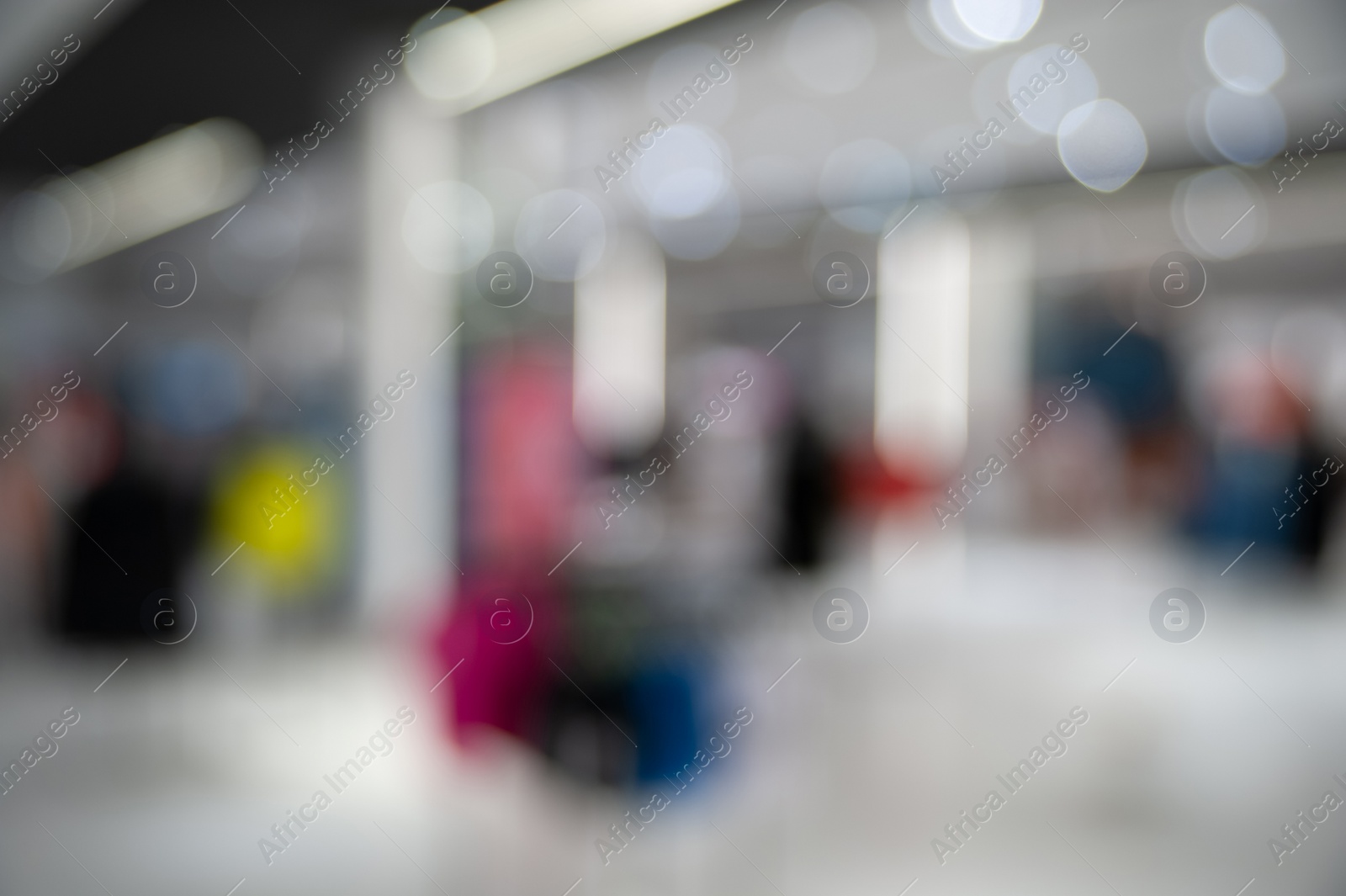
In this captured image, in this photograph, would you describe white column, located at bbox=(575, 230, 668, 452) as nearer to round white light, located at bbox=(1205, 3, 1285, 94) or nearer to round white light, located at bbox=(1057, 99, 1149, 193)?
round white light, located at bbox=(1057, 99, 1149, 193)

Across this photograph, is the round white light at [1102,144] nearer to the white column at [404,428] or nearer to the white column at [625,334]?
the white column at [625,334]

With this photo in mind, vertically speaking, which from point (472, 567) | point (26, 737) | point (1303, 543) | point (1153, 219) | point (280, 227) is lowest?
point (1303, 543)

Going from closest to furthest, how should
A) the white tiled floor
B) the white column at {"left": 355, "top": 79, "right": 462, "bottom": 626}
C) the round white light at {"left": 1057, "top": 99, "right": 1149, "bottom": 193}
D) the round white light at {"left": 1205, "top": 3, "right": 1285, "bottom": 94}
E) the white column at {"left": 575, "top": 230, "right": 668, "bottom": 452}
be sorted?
1. the white tiled floor
2. the white column at {"left": 355, "top": 79, "right": 462, "bottom": 626}
3. the round white light at {"left": 1205, "top": 3, "right": 1285, "bottom": 94}
4. the round white light at {"left": 1057, "top": 99, "right": 1149, "bottom": 193}
5. the white column at {"left": 575, "top": 230, "right": 668, "bottom": 452}

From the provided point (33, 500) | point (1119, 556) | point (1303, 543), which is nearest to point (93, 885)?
point (33, 500)

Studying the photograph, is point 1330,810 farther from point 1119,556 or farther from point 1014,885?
point 1119,556

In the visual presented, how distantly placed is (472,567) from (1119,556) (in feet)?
3.76

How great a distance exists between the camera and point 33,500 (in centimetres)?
123

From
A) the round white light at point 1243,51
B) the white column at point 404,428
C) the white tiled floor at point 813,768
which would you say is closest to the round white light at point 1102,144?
the round white light at point 1243,51

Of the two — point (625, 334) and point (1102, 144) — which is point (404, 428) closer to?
point (625, 334)

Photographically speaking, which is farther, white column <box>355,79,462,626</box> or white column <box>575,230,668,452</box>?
white column <box>575,230,668,452</box>

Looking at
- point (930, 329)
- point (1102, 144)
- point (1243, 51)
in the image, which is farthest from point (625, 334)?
point (1243, 51)

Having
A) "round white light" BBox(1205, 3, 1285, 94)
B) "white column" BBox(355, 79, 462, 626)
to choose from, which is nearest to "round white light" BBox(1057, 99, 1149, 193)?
"round white light" BBox(1205, 3, 1285, 94)

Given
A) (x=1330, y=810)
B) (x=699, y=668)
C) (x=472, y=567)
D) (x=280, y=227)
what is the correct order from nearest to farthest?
(x=699, y=668), (x=1330, y=810), (x=472, y=567), (x=280, y=227)

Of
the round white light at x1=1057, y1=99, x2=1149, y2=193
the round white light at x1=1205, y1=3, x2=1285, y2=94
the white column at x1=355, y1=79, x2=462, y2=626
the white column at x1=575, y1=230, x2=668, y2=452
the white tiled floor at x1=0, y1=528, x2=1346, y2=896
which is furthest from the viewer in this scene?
the white column at x1=575, y1=230, x2=668, y2=452
